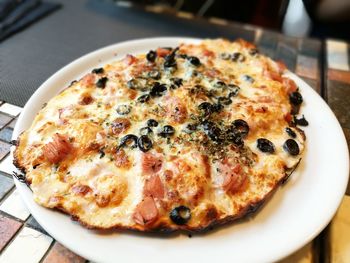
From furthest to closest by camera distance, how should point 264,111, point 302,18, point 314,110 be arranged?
point 302,18
point 314,110
point 264,111

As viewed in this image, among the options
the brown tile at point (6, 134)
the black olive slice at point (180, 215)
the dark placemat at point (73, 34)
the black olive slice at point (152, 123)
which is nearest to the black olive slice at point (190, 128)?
the black olive slice at point (152, 123)

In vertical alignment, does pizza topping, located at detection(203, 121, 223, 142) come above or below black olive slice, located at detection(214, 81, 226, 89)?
below

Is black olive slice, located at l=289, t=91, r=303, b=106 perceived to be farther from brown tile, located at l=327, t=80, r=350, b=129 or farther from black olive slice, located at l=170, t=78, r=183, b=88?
black olive slice, located at l=170, t=78, r=183, b=88

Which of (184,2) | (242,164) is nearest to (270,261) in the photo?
(242,164)

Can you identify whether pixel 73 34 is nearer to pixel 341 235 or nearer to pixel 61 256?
pixel 61 256

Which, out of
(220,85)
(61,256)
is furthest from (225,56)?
(61,256)

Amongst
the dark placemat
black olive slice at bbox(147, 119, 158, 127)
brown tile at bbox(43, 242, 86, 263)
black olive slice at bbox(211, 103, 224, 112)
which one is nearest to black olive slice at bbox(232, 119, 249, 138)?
black olive slice at bbox(211, 103, 224, 112)

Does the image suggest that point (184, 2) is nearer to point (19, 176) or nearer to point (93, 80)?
point (93, 80)
